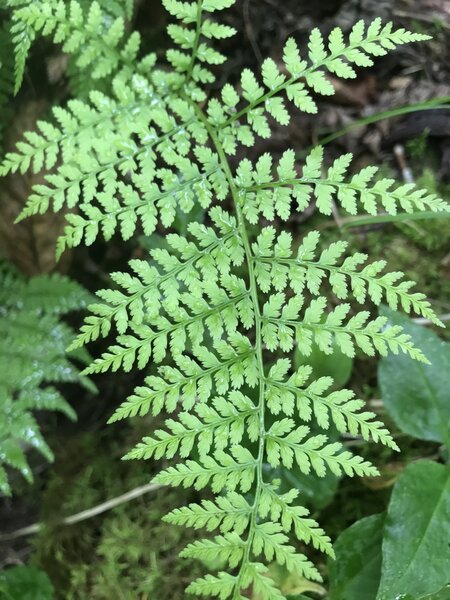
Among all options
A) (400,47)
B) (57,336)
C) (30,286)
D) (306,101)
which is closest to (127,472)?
(57,336)

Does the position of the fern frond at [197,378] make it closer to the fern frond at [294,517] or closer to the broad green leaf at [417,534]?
the fern frond at [294,517]

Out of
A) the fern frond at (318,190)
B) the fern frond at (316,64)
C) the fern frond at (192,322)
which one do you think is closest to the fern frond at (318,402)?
the fern frond at (192,322)

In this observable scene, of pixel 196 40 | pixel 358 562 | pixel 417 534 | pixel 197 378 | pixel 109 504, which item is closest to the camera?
pixel 197 378

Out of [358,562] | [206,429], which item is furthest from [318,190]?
[358,562]

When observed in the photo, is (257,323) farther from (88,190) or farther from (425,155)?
(425,155)

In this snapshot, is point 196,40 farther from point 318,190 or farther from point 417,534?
point 417,534

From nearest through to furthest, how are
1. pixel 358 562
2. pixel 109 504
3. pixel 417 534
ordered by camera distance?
pixel 417 534 → pixel 358 562 → pixel 109 504

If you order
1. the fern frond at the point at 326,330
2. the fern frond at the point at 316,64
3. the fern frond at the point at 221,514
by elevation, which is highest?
the fern frond at the point at 316,64
